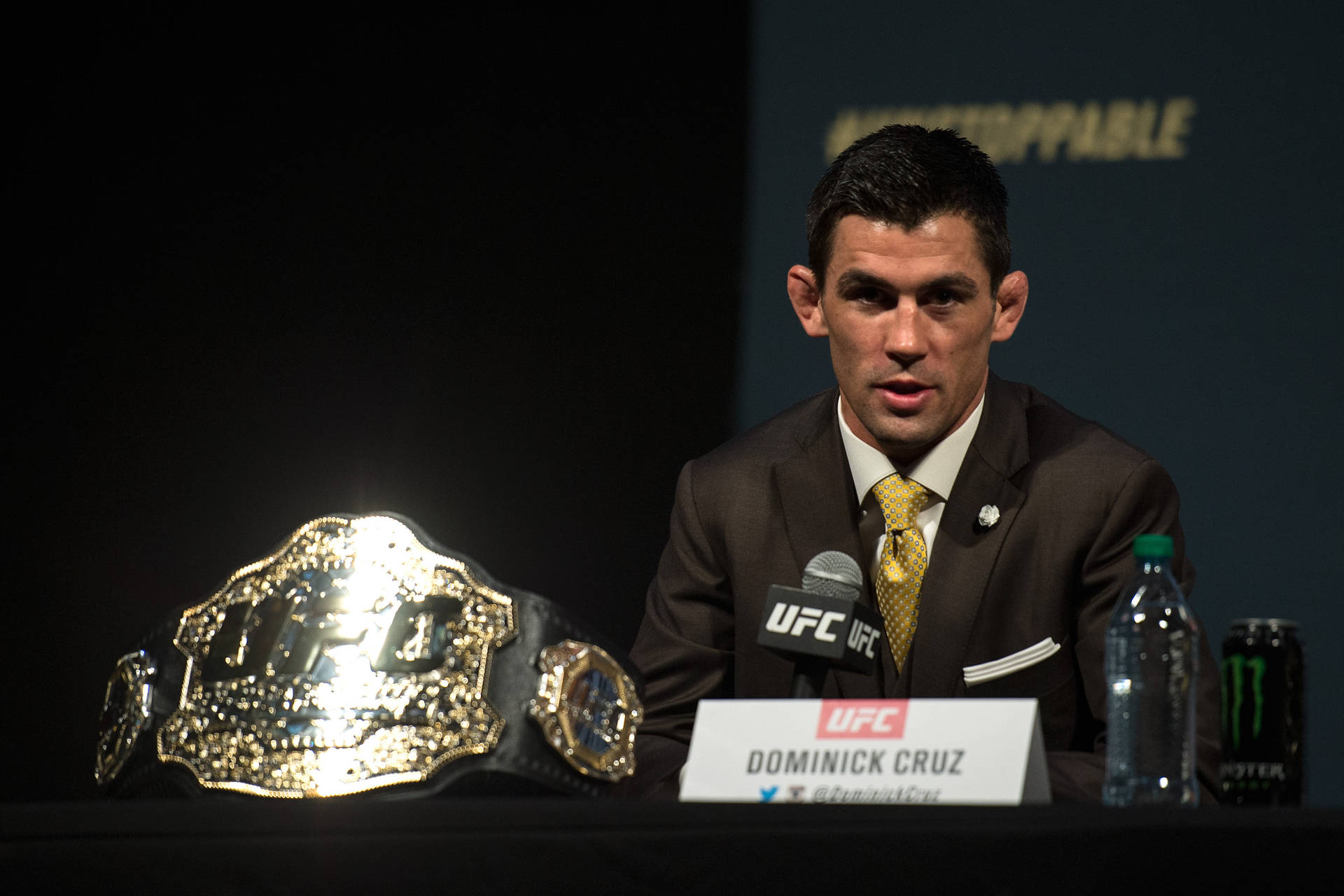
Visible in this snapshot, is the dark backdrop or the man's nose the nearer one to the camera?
the man's nose

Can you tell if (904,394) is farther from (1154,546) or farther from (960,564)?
(1154,546)

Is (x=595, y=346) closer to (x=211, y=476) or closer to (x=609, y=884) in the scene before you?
(x=211, y=476)

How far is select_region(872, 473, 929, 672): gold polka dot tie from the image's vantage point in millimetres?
1784

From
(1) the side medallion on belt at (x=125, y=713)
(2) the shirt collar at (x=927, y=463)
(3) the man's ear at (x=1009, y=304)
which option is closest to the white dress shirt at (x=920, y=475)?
(2) the shirt collar at (x=927, y=463)

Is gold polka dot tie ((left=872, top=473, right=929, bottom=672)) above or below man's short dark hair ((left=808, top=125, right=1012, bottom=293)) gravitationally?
below

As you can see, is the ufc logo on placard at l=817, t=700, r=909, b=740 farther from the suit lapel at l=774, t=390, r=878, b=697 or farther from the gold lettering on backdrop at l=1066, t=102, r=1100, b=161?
the gold lettering on backdrop at l=1066, t=102, r=1100, b=161

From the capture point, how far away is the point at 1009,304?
1.95 m

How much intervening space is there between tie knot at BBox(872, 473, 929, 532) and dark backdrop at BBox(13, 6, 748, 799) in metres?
0.82

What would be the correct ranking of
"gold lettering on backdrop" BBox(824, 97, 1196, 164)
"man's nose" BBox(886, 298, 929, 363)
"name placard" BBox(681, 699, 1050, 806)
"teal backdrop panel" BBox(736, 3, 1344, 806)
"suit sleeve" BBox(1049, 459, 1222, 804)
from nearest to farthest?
"name placard" BBox(681, 699, 1050, 806) → "suit sleeve" BBox(1049, 459, 1222, 804) → "man's nose" BBox(886, 298, 929, 363) → "teal backdrop panel" BBox(736, 3, 1344, 806) → "gold lettering on backdrop" BBox(824, 97, 1196, 164)

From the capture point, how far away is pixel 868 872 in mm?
808

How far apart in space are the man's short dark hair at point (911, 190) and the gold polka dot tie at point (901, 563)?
30 cm

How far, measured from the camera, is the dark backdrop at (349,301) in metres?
2.70


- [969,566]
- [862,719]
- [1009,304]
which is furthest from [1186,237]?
[862,719]

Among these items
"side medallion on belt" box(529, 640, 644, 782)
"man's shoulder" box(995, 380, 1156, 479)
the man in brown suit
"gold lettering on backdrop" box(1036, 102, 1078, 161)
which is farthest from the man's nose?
"gold lettering on backdrop" box(1036, 102, 1078, 161)
